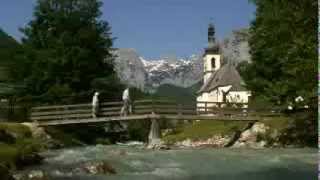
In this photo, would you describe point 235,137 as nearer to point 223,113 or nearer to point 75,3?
point 223,113

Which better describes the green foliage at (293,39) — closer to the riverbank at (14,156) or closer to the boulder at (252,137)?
the boulder at (252,137)

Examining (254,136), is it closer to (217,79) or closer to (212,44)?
(217,79)

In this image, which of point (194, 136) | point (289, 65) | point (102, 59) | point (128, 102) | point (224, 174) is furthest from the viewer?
point (102, 59)

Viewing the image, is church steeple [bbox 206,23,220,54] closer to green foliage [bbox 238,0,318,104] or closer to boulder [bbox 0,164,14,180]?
green foliage [bbox 238,0,318,104]

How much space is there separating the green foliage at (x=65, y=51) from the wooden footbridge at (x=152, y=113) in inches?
234

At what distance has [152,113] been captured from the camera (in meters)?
45.9

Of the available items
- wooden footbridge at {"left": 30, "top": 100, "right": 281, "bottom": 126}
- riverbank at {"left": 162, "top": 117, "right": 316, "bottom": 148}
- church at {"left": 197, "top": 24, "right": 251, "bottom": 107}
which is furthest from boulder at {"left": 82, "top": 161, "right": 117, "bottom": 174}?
church at {"left": 197, "top": 24, "right": 251, "bottom": 107}

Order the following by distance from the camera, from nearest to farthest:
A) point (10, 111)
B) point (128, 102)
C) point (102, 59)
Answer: point (128, 102) < point (10, 111) < point (102, 59)

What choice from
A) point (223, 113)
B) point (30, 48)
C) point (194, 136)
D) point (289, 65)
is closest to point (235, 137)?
point (223, 113)

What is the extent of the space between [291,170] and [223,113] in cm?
2162

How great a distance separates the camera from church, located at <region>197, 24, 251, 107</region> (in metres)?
127

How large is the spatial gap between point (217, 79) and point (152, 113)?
96.2 m

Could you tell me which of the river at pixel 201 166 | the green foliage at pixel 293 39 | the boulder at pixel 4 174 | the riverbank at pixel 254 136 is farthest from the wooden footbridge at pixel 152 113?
the boulder at pixel 4 174

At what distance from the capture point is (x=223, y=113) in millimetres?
47281
